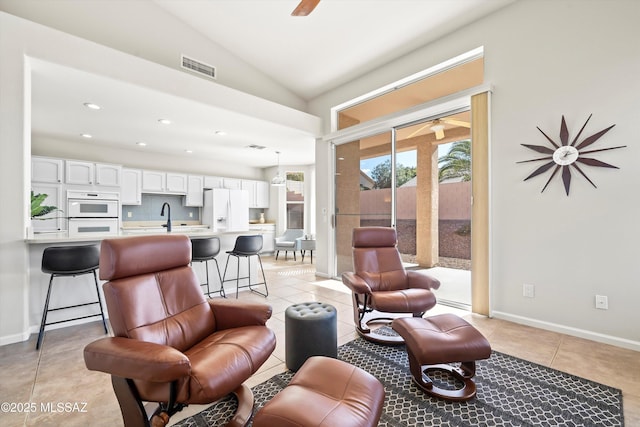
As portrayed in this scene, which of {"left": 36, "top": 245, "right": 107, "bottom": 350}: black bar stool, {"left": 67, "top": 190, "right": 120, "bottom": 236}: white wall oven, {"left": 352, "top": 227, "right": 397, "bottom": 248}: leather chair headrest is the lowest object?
{"left": 36, "top": 245, "right": 107, "bottom": 350}: black bar stool

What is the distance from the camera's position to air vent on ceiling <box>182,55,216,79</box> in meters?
3.89

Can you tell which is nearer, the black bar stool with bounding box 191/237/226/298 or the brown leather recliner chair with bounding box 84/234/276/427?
the brown leather recliner chair with bounding box 84/234/276/427

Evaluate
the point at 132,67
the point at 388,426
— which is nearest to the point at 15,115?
the point at 132,67

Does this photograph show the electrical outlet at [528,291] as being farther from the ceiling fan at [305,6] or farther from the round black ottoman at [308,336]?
the ceiling fan at [305,6]

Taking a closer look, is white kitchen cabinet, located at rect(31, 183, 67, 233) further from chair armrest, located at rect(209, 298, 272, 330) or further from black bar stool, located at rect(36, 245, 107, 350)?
chair armrest, located at rect(209, 298, 272, 330)

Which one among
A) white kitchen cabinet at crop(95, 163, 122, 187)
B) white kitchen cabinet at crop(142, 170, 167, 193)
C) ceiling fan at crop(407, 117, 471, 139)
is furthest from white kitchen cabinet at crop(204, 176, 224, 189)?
ceiling fan at crop(407, 117, 471, 139)

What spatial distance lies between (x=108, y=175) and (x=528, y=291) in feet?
23.9

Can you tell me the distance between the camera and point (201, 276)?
396cm

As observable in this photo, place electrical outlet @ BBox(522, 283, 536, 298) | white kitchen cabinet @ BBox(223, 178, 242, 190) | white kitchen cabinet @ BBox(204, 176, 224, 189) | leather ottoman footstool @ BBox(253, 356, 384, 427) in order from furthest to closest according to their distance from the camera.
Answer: white kitchen cabinet @ BBox(223, 178, 242, 190) < white kitchen cabinet @ BBox(204, 176, 224, 189) < electrical outlet @ BBox(522, 283, 536, 298) < leather ottoman footstool @ BBox(253, 356, 384, 427)

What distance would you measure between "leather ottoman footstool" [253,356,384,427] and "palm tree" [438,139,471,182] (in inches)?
128

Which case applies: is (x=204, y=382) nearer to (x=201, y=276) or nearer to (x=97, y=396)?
(x=97, y=396)

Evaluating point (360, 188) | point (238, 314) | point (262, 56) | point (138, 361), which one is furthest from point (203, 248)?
point (262, 56)

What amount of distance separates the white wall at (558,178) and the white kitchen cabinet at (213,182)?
20.3 feet

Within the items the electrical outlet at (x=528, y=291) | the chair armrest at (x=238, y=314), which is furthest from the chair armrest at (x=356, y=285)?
the electrical outlet at (x=528, y=291)
